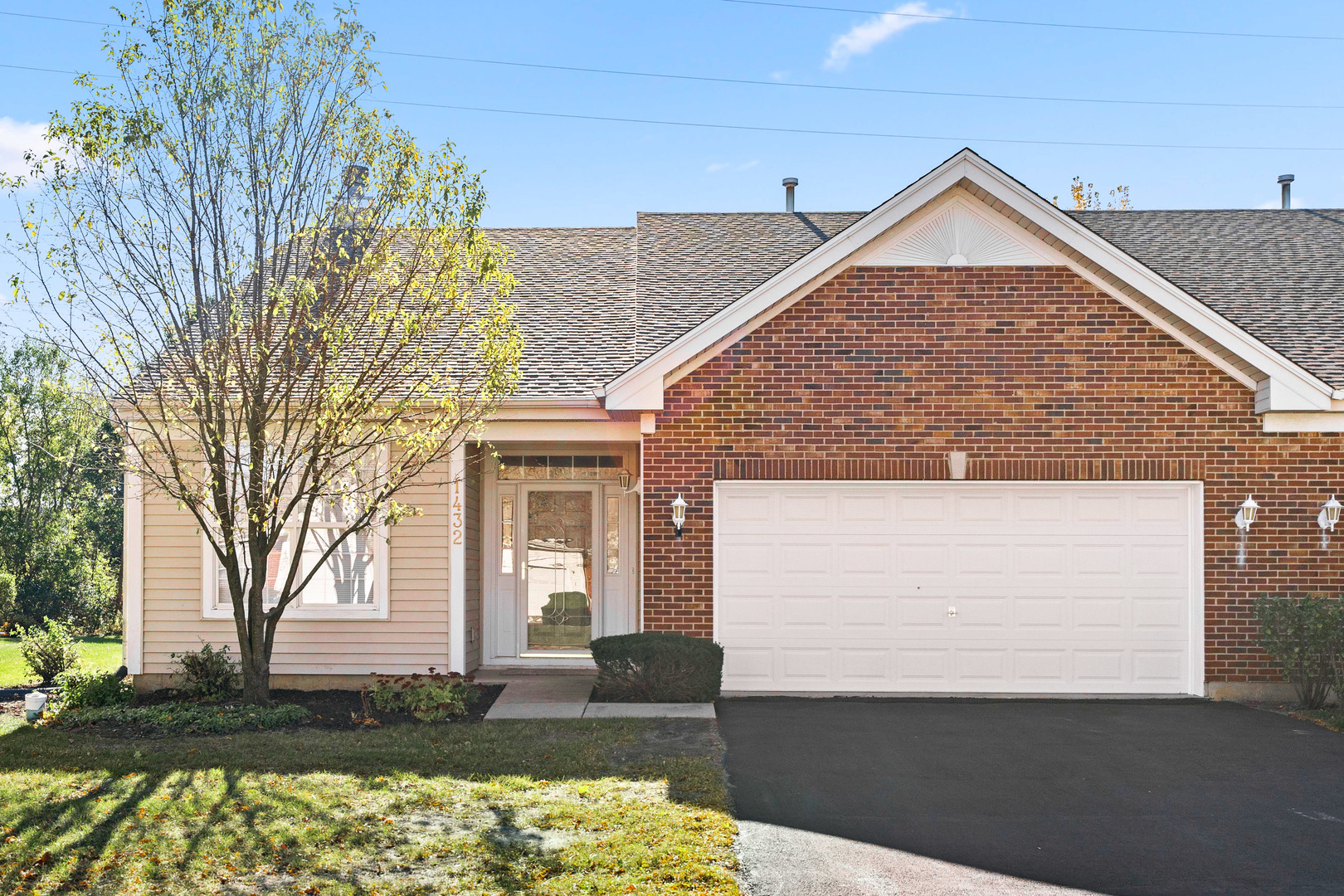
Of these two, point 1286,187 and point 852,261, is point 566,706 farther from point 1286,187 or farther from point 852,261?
point 1286,187

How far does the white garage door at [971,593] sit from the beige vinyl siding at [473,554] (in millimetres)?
2858

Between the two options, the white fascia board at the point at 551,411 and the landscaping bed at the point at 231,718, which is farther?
the white fascia board at the point at 551,411

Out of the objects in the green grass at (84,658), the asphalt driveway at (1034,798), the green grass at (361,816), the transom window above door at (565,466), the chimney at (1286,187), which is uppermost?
the chimney at (1286,187)

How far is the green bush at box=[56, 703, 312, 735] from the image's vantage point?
367 inches

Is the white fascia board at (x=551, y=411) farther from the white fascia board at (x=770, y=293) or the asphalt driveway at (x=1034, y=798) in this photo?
the asphalt driveway at (x=1034, y=798)

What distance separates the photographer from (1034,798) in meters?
7.27

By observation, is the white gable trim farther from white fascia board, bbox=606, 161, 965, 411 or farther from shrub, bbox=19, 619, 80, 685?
shrub, bbox=19, 619, 80, 685

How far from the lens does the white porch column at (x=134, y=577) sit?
454 inches

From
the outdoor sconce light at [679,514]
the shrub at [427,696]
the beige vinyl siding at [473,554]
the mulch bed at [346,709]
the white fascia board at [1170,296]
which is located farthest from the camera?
the beige vinyl siding at [473,554]

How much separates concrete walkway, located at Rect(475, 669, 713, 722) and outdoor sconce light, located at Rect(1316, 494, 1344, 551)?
6.42 meters

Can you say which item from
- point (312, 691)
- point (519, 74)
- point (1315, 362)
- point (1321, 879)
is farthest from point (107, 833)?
point (519, 74)

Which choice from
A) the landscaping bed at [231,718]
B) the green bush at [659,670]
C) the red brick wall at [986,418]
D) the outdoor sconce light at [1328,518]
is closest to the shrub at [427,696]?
the landscaping bed at [231,718]

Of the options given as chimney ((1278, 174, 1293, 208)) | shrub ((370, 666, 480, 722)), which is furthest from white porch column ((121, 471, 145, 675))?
chimney ((1278, 174, 1293, 208))

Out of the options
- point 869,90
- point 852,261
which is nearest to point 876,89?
point 869,90
